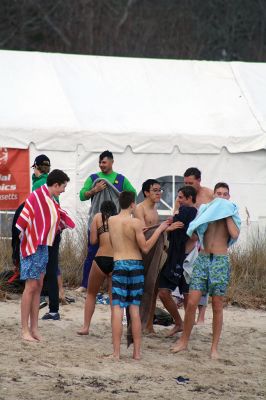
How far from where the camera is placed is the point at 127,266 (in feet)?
28.5

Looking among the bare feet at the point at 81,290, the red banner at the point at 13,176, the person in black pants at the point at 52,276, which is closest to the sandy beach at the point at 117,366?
the person in black pants at the point at 52,276

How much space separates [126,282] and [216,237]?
92 cm

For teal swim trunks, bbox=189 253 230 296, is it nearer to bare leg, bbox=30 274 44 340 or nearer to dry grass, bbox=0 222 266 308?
bare leg, bbox=30 274 44 340

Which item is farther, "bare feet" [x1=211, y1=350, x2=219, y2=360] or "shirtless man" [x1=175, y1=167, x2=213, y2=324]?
"shirtless man" [x1=175, y1=167, x2=213, y2=324]

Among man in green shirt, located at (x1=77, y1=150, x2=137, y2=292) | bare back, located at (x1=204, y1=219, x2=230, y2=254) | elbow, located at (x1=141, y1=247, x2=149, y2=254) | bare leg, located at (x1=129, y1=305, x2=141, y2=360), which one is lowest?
bare leg, located at (x1=129, y1=305, x2=141, y2=360)

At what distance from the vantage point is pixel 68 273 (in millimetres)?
12320

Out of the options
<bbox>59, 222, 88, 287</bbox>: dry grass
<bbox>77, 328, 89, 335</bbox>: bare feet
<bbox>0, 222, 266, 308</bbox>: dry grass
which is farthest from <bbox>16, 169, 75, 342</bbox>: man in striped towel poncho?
<bbox>59, 222, 88, 287</bbox>: dry grass

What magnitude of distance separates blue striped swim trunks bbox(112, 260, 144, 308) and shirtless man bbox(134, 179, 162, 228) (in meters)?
1.16

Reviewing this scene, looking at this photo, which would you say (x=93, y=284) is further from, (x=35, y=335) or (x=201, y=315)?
(x=201, y=315)

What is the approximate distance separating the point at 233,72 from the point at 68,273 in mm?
5991

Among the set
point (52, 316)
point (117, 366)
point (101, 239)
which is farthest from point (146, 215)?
point (117, 366)

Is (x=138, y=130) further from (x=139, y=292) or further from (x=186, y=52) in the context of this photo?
(x=186, y=52)

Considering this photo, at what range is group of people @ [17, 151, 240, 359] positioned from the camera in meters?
8.70

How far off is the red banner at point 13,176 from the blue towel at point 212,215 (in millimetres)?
5880
